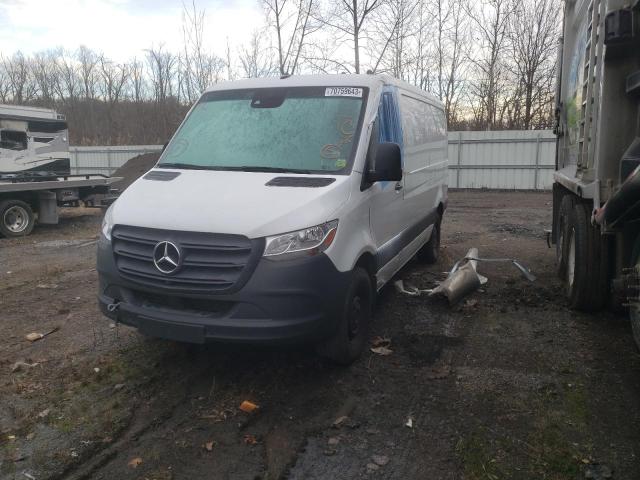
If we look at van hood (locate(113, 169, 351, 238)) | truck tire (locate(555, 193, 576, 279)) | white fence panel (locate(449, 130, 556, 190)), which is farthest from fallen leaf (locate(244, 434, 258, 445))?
white fence panel (locate(449, 130, 556, 190))

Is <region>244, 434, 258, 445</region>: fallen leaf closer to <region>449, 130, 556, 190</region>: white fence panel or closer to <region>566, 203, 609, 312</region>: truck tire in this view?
<region>566, 203, 609, 312</region>: truck tire

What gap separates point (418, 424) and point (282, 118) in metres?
2.75

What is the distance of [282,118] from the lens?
4.70 meters

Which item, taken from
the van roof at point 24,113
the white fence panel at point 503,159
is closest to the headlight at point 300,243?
the van roof at point 24,113

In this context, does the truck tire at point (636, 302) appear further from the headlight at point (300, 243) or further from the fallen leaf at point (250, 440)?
the fallen leaf at point (250, 440)

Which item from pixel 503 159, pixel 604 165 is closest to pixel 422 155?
pixel 604 165

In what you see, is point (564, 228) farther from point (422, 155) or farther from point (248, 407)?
point (248, 407)

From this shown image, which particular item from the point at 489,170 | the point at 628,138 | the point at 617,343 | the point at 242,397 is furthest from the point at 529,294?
the point at 489,170

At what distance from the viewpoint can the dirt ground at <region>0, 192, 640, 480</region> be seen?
10.1 feet

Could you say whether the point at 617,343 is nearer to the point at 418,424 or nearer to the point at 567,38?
the point at 418,424

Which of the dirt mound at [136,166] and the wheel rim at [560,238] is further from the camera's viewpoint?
the dirt mound at [136,166]

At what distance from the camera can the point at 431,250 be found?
793 centimetres

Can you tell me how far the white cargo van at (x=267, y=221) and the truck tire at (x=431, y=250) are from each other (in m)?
2.52

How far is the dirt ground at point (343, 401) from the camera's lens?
3.07 meters
